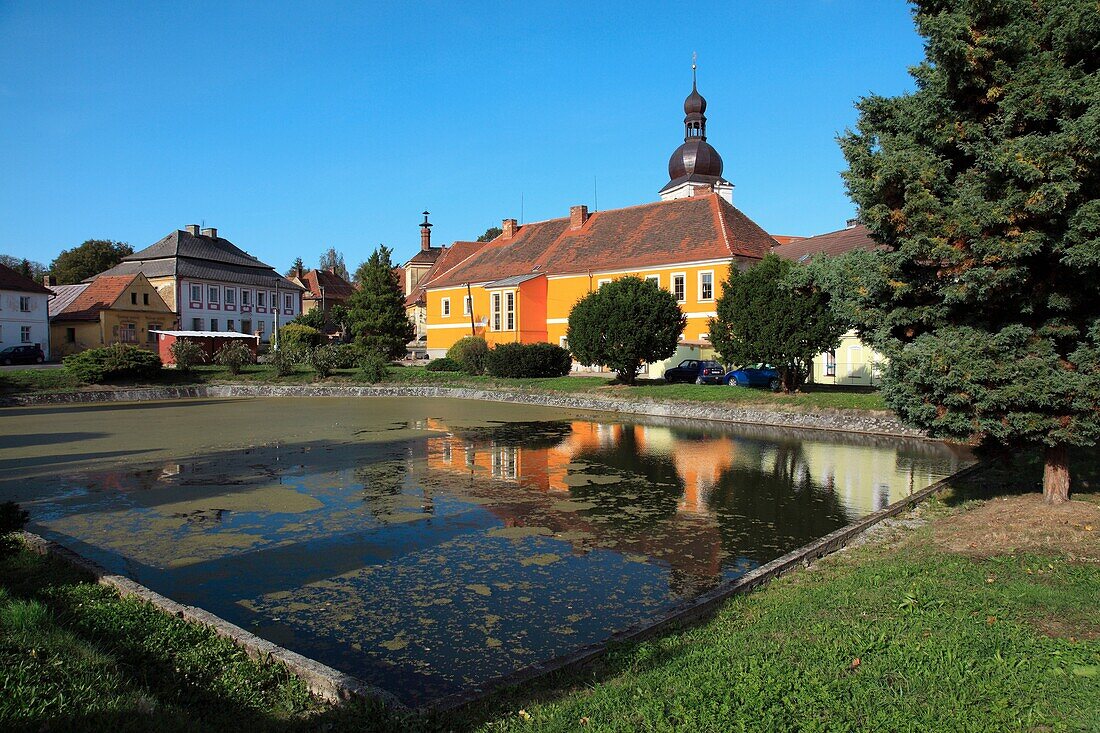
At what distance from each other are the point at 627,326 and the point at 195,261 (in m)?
47.6

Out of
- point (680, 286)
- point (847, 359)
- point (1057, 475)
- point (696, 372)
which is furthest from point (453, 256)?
point (1057, 475)

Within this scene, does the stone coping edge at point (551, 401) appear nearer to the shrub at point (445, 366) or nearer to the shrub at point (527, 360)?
the shrub at point (527, 360)

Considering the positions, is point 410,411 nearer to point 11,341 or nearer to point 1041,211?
point 1041,211

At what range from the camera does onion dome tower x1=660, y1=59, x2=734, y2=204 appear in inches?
2429

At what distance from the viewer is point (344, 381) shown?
4194cm

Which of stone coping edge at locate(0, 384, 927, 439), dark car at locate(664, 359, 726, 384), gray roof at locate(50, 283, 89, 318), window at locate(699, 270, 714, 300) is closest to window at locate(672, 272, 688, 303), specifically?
window at locate(699, 270, 714, 300)

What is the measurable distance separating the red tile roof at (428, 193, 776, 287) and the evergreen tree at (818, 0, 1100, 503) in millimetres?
32103

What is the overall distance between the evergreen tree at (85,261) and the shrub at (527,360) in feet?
173

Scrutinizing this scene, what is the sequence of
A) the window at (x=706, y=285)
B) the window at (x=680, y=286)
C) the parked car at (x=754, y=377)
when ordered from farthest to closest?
the window at (x=680, y=286), the window at (x=706, y=285), the parked car at (x=754, y=377)

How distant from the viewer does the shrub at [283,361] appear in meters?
43.4

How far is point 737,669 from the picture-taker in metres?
4.98

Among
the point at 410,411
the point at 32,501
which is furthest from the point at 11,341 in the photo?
the point at 32,501

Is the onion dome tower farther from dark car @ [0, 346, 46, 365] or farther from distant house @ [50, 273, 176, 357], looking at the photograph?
dark car @ [0, 346, 46, 365]

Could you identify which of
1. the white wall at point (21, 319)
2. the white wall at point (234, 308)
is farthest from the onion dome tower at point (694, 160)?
the white wall at point (21, 319)
